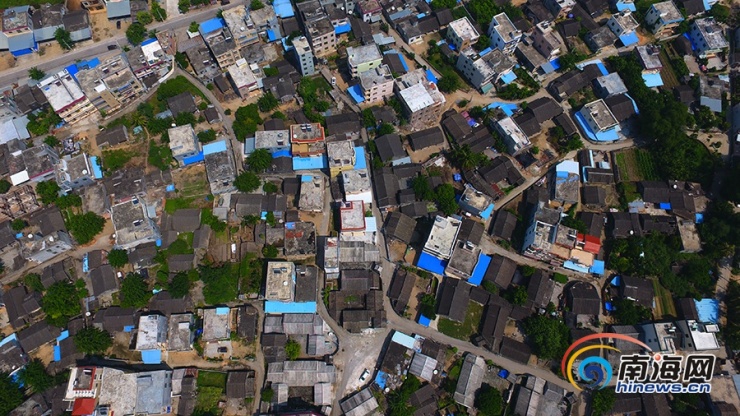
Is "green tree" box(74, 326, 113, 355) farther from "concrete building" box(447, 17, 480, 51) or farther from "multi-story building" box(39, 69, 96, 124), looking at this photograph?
"concrete building" box(447, 17, 480, 51)

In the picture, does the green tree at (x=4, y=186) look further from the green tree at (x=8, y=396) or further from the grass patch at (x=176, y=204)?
the green tree at (x=8, y=396)

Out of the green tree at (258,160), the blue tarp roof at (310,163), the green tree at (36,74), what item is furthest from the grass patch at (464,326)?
the green tree at (36,74)

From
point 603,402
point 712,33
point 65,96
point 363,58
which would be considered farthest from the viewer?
point 712,33

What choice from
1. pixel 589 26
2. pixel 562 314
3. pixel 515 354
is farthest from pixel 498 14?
pixel 515 354

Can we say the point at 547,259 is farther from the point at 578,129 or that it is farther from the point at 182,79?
the point at 182,79

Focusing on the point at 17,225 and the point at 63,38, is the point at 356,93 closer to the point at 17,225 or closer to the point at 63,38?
the point at 63,38

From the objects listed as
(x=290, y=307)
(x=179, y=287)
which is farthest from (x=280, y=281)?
(x=179, y=287)
